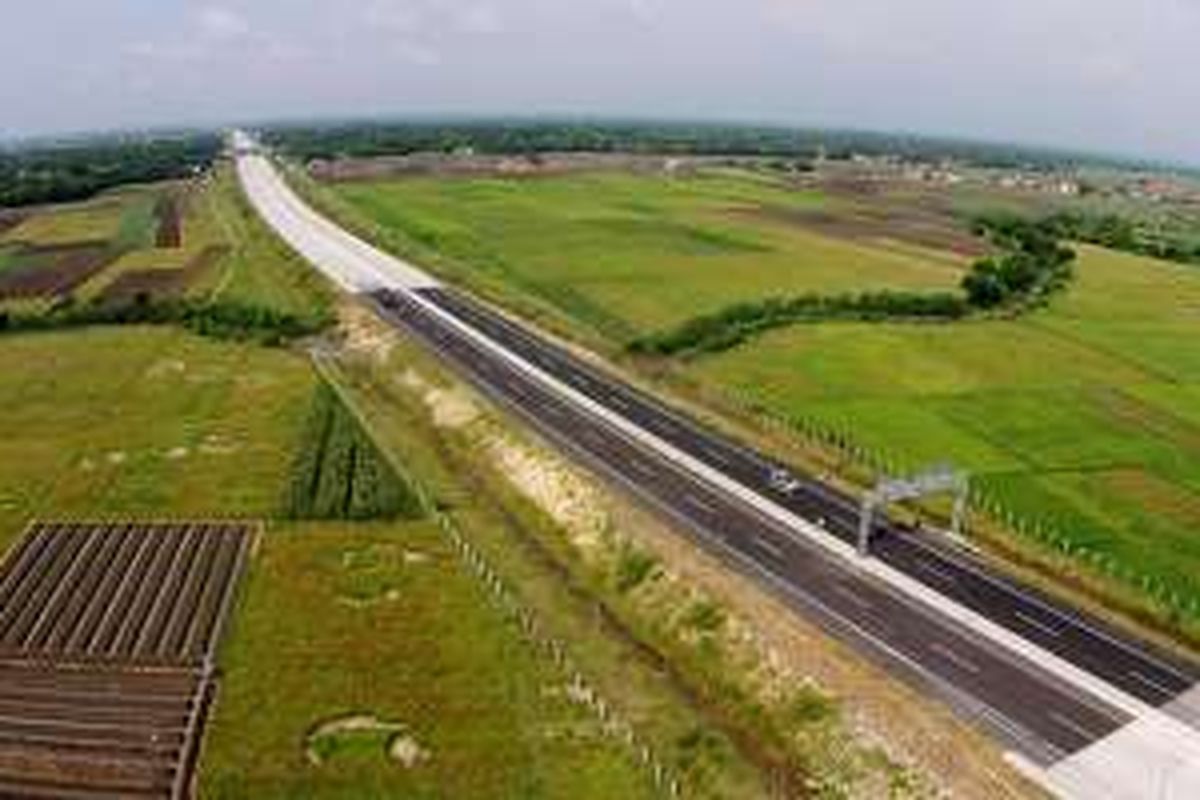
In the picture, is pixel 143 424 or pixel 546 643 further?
pixel 143 424

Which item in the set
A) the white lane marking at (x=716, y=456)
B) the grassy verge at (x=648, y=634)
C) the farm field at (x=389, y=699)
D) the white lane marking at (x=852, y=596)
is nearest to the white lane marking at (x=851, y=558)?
the white lane marking at (x=716, y=456)

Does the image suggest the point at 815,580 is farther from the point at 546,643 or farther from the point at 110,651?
the point at 110,651

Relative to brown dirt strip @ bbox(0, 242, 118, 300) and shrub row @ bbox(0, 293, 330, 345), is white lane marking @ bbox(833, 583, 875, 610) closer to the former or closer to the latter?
shrub row @ bbox(0, 293, 330, 345)

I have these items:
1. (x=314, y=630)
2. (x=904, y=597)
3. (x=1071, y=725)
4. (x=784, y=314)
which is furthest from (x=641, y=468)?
(x=784, y=314)

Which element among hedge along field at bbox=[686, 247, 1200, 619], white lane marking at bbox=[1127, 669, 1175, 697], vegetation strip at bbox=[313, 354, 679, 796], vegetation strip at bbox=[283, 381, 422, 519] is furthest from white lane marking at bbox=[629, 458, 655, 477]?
white lane marking at bbox=[1127, 669, 1175, 697]

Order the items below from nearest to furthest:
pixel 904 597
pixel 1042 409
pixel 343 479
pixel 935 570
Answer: pixel 904 597, pixel 935 570, pixel 343 479, pixel 1042 409

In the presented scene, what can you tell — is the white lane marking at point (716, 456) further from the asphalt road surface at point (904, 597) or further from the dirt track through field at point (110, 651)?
the dirt track through field at point (110, 651)
